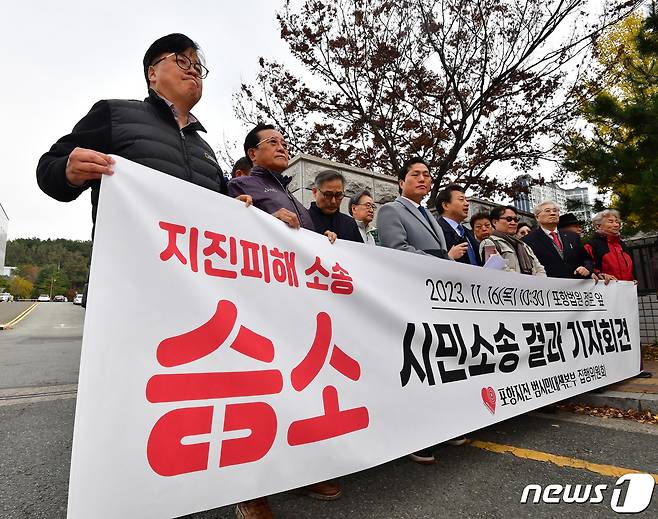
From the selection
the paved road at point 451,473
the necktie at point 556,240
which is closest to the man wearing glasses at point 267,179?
the paved road at point 451,473

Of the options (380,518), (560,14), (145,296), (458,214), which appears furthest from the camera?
(560,14)

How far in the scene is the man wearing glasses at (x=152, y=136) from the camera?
1588 mm

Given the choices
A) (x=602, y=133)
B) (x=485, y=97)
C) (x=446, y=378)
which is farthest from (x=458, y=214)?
(x=485, y=97)

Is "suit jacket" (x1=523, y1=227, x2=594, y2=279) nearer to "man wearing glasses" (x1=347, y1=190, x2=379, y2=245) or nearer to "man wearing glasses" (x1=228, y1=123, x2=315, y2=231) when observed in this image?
"man wearing glasses" (x1=347, y1=190, x2=379, y2=245)

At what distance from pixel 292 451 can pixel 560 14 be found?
10.9 metres

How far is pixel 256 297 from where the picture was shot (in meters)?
1.68

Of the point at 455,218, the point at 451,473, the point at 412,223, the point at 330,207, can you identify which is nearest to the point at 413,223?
the point at 412,223

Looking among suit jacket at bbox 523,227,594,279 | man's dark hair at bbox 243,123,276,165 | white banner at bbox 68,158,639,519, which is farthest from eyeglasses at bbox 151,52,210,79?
suit jacket at bbox 523,227,594,279

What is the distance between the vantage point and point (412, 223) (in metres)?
3.08

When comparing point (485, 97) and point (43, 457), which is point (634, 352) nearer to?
point (43, 457)

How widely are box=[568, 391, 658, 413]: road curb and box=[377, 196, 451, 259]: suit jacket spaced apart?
6.29ft

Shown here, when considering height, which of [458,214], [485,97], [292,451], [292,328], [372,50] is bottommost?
[292,451]

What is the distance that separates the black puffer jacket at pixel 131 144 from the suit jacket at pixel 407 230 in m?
1.35

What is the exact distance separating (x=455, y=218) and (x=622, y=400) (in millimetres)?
2020
